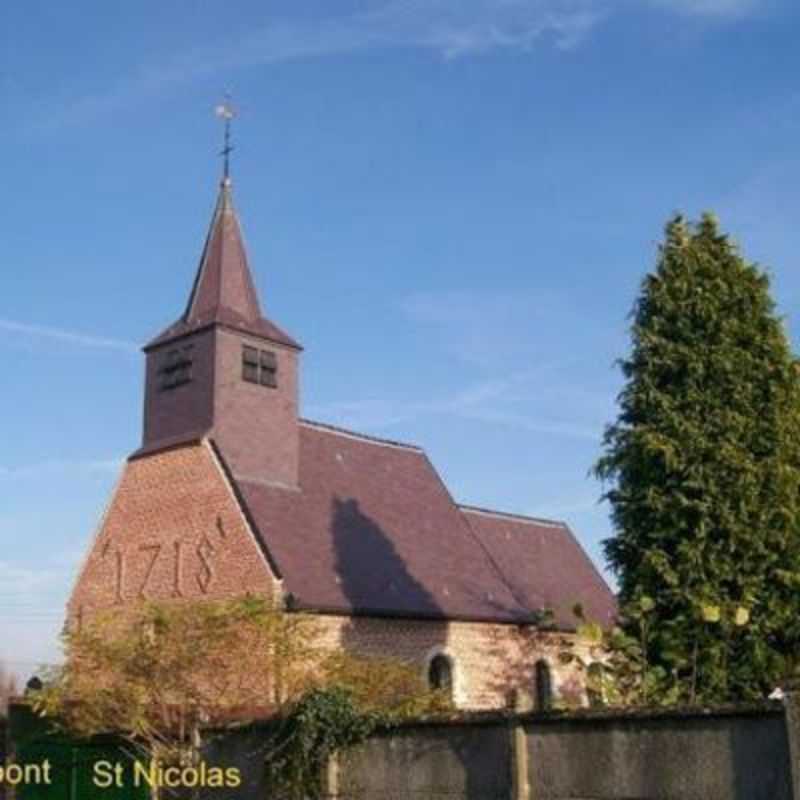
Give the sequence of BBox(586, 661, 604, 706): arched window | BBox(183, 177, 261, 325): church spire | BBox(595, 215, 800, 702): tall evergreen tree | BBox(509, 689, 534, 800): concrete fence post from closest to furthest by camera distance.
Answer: BBox(509, 689, 534, 800): concrete fence post, BBox(586, 661, 604, 706): arched window, BBox(595, 215, 800, 702): tall evergreen tree, BBox(183, 177, 261, 325): church spire

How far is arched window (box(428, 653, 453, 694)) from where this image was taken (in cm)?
2636

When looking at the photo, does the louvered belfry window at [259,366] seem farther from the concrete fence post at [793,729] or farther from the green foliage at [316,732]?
the concrete fence post at [793,729]

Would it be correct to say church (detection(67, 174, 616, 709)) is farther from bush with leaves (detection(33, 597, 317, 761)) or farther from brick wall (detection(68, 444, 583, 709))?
bush with leaves (detection(33, 597, 317, 761))

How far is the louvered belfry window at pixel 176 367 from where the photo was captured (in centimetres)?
2688

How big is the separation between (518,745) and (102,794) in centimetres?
695

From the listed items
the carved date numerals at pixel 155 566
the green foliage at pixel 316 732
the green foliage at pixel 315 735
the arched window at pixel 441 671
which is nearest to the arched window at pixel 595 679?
the green foliage at pixel 316 732

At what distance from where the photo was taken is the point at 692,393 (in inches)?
663

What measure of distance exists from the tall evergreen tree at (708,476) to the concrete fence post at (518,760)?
Result: 18.4 feet

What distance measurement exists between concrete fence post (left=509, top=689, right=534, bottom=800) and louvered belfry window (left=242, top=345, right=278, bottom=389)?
18.3m

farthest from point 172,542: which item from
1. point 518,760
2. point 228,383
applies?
point 518,760

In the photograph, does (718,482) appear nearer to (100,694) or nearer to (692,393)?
(692,393)

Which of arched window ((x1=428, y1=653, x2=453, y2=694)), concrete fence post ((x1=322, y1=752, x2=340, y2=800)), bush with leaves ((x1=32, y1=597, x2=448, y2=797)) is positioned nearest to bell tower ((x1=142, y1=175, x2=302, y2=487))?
arched window ((x1=428, y1=653, x2=453, y2=694))

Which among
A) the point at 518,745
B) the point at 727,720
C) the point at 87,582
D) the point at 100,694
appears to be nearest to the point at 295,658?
the point at 100,694

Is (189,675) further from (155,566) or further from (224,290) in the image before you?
(224,290)
